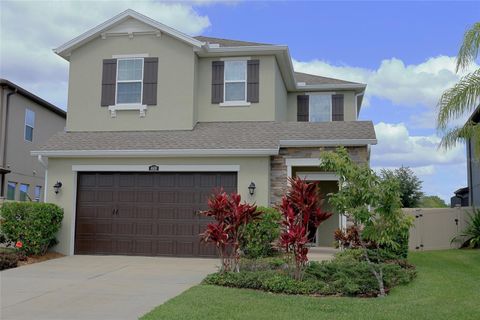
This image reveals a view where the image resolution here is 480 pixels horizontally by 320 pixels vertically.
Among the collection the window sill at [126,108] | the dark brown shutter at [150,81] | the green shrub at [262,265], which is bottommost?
the green shrub at [262,265]

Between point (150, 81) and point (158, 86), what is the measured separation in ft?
1.06

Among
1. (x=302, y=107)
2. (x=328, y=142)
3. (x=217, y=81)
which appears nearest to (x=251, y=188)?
(x=328, y=142)

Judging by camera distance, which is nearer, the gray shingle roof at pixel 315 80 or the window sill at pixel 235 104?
the window sill at pixel 235 104

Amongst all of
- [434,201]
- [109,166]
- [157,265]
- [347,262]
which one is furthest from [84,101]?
[434,201]

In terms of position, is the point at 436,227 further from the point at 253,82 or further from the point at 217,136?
the point at 217,136

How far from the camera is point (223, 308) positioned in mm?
7957

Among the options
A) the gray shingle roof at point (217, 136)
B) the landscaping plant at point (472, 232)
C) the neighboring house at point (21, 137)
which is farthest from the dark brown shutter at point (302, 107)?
the neighboring house at point (21, 137)

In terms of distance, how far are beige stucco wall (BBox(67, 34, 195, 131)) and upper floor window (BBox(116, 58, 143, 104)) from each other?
0.34 meters

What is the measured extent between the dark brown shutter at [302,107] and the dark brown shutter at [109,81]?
8.09m

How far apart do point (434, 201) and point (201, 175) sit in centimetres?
2618

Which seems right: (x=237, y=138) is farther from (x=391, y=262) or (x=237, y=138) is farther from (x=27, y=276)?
(x=27, y=276)

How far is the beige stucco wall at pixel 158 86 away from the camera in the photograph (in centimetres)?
1686

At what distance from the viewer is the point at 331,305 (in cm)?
832

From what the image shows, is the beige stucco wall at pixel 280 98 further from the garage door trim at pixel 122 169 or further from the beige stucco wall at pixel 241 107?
the garage door trim at pixel 122 169
